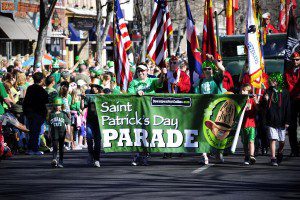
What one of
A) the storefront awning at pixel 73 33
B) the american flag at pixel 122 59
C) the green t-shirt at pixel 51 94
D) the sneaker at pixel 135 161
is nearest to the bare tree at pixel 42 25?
the green t-shirt at pixel 51 94

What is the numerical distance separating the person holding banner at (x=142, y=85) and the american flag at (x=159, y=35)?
4.45m

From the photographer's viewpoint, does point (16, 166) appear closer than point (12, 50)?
Yes

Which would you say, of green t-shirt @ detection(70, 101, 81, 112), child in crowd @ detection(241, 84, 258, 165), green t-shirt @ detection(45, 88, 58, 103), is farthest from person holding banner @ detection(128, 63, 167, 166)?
green t-shirt @ detection(70, 101, 81, 112)

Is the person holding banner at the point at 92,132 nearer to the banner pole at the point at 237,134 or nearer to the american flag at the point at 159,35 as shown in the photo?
the banner pole at the point at 237,134

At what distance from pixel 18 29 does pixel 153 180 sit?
29.2m

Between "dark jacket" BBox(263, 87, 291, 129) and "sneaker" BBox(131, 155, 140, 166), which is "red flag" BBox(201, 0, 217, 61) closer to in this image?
"dark jacket" BBox(263, 87, 291, 129)

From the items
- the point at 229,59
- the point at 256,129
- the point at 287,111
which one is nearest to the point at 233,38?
the point at 229,59

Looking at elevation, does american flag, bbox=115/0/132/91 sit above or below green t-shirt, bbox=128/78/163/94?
above

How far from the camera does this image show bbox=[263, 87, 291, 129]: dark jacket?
18.3m

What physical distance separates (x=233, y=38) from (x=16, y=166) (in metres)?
14.6

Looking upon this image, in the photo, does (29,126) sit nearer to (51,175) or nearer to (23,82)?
(23,82)

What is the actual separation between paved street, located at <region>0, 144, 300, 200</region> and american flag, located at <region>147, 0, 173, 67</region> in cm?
398

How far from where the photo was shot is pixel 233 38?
105 ft

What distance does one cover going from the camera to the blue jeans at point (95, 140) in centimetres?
1791
